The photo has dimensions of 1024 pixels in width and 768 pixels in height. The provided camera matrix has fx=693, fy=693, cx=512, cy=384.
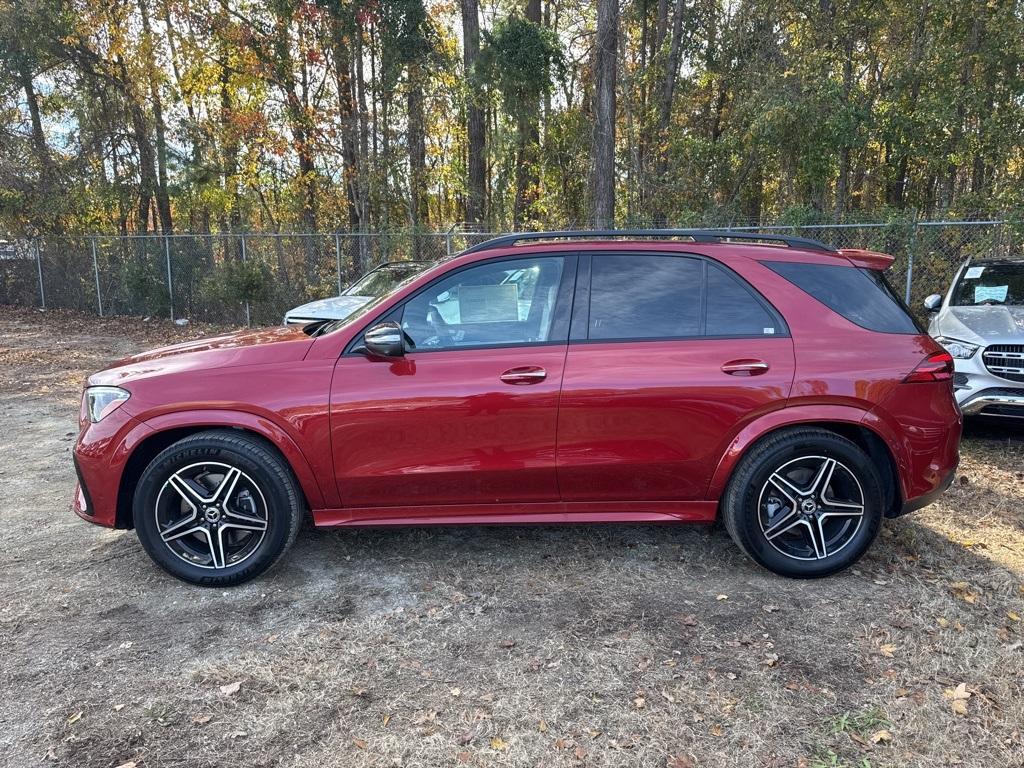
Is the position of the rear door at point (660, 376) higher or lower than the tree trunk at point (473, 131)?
lower

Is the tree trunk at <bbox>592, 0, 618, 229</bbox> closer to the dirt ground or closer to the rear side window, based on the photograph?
the rear side window

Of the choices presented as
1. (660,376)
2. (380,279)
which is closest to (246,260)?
(380,279)

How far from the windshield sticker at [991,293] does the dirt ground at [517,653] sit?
2.87 metres

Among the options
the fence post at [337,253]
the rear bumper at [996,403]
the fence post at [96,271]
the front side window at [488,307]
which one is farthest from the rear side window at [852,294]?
the fence post at [96,271]

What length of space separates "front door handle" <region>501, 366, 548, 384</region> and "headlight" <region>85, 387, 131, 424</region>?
6.28 ft

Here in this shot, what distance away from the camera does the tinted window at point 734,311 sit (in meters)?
3.59

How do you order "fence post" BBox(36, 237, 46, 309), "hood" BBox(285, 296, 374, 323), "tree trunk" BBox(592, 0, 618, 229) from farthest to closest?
"fence post" BBox(36, 237, 46, 309), "tree trunk" BBox(592, 0, 618, 229), "hood" BBox(285, 296, 374, 323)

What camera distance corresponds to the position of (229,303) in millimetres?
14305

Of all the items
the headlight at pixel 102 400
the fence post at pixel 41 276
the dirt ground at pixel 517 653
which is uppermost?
the fence post at pixel 41 276

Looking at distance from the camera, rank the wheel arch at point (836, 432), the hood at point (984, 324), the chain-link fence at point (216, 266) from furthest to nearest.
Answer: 1. the chain-link fence at point (216, 266)
2. the hood at point (984, 324)
3. the wheel arch at point (836, 432)

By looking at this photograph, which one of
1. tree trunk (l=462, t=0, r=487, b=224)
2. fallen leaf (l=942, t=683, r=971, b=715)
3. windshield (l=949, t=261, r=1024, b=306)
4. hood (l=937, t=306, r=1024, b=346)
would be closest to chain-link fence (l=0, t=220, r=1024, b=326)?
windshield (l=949, t=261, r=1024, b=306)

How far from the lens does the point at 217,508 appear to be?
3.53 metres

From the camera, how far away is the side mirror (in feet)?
11.2

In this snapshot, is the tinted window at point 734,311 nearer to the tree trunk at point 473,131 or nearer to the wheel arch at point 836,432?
the wheel arch at point 836,432
